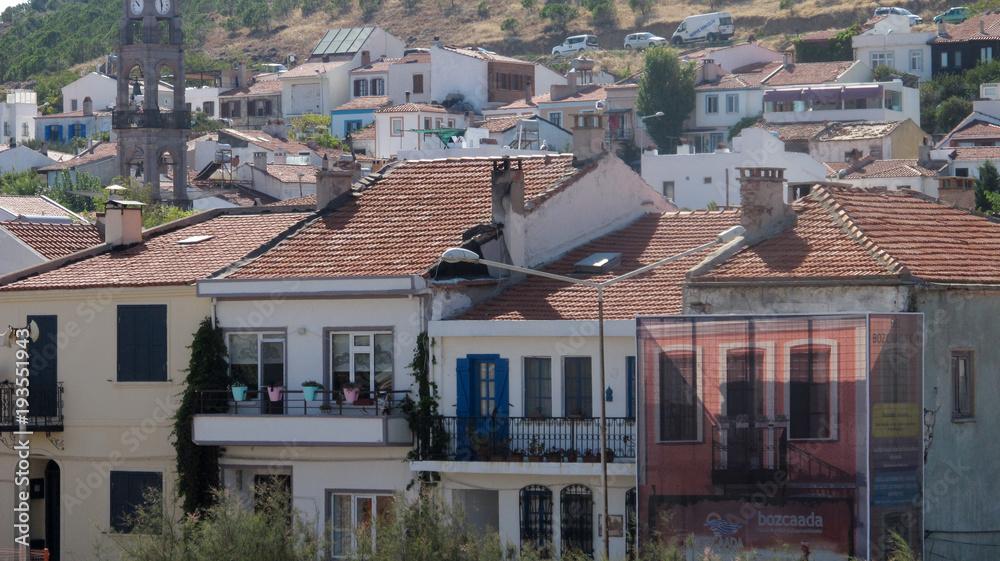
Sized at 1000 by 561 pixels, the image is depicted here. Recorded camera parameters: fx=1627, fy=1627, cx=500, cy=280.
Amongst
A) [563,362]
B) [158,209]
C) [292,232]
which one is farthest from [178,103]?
[563,362]

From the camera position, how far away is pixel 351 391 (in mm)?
29984

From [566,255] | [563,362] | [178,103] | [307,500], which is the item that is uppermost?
[178,103]

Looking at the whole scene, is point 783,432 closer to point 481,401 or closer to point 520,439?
point 520,439

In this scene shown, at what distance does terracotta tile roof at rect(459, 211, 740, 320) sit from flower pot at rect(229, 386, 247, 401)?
445 cm

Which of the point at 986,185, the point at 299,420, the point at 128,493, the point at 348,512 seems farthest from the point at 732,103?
the point at 299,420

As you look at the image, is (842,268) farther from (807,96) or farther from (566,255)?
(807,96)

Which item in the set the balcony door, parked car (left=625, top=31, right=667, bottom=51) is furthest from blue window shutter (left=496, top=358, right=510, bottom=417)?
parked car (left=625, top=31, right=667, bottom=51)

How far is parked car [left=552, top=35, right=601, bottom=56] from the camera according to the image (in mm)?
140625

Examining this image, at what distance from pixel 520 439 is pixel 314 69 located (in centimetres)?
9334

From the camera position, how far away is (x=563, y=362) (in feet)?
95.2

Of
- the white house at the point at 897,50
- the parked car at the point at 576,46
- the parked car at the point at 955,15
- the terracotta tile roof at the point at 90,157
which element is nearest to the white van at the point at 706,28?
the parked car at the point at 576,46

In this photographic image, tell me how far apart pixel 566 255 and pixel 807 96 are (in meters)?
63.2

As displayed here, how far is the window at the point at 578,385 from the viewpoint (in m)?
29.0

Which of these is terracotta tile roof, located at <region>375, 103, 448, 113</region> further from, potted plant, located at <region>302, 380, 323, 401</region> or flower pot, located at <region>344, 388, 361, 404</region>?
flower pot, located at <region>344, 388, 361, 404</region>
